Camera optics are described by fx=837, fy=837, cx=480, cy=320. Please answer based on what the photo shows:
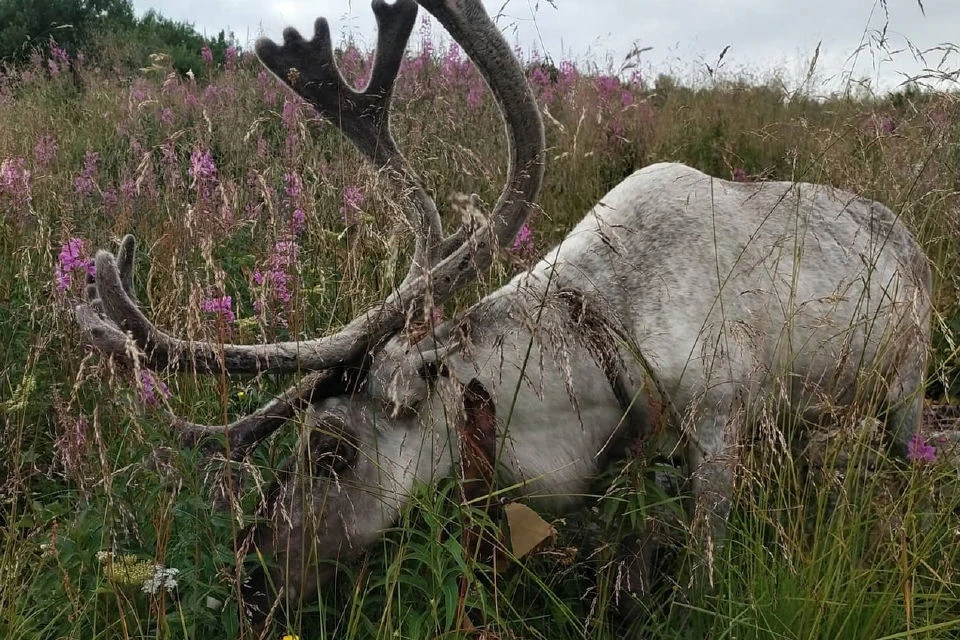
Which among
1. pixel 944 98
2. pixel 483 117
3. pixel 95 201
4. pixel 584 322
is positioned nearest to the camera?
pixel 584 322

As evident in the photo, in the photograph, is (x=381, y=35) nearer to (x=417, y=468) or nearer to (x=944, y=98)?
(x=417, y=468)

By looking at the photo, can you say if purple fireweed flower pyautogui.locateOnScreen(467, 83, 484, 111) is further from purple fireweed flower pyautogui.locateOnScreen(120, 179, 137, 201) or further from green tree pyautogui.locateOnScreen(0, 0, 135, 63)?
green tree pyautogui.locateOnScreen(0, 0, 135, 63)

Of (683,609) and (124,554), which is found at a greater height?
(124,554)

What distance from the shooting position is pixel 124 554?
223 centimetres

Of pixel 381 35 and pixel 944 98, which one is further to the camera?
pixel 381 35

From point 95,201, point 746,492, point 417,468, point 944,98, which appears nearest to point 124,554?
point 417,468

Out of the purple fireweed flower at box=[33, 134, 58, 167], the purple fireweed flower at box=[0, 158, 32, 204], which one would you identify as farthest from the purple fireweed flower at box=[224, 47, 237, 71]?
the purple fireweed flower at box=[0, 158, 32, 204]

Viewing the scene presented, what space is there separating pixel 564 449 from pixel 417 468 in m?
0.53

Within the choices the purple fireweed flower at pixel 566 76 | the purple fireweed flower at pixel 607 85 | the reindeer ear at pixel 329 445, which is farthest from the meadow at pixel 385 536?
the purple fireweed flower at pixel 566 76

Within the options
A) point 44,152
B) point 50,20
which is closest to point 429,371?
point 44,152

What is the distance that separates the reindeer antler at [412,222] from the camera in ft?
7.75

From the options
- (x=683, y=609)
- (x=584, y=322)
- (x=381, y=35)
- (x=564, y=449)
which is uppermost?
Result: (x=381, y=35)

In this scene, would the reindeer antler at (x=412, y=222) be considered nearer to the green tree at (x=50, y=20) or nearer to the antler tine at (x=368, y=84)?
the antler tine at (x=368, y=84)

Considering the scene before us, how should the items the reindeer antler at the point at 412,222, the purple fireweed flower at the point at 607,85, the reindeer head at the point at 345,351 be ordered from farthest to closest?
1. the purple fireweed flower at the point at 607,85
2. the reindeer antler at the point at 412,222
3. the reindeer head at the point at 345,351
